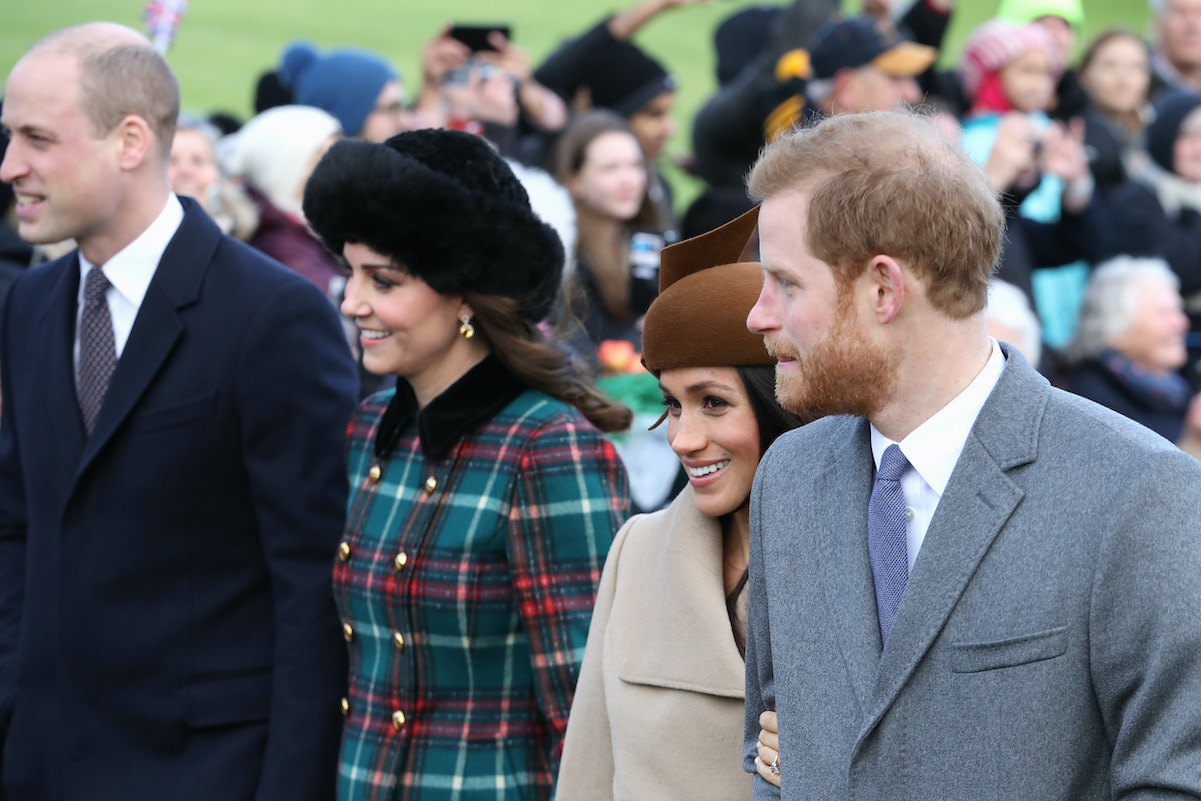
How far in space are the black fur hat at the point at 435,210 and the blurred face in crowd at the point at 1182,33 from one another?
683cm

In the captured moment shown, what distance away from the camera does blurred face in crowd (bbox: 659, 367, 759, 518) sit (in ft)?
8.66

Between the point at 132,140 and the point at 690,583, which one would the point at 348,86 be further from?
the point at 690,583

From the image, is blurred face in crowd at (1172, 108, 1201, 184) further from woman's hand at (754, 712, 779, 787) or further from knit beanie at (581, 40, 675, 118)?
woman's hand at (754, 712, 779, 787)

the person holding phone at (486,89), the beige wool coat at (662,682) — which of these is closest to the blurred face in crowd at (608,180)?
Result: the person holding phone at (486,89)

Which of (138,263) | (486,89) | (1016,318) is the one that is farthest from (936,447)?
(486,89)

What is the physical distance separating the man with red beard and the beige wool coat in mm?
388

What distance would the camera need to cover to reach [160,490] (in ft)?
10.2

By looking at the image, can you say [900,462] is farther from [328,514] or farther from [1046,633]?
[328,514]

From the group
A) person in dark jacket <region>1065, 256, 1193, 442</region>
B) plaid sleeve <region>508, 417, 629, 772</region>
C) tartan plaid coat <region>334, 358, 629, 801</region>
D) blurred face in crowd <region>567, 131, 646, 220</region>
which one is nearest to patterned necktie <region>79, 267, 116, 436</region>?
tartan plaid coat <region>334, 358, 629, 801</region>

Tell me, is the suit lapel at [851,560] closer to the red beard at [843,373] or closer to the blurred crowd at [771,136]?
the red beard at [843,373]

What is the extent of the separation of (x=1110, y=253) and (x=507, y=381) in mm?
4433

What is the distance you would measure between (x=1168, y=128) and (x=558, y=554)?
5.27 meters

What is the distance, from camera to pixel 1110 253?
6.70m

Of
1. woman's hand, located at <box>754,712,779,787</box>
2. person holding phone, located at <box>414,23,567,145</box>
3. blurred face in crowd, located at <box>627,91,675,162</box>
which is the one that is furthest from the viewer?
blurred face in crowd, located at <box>627,91,675,162</box>
